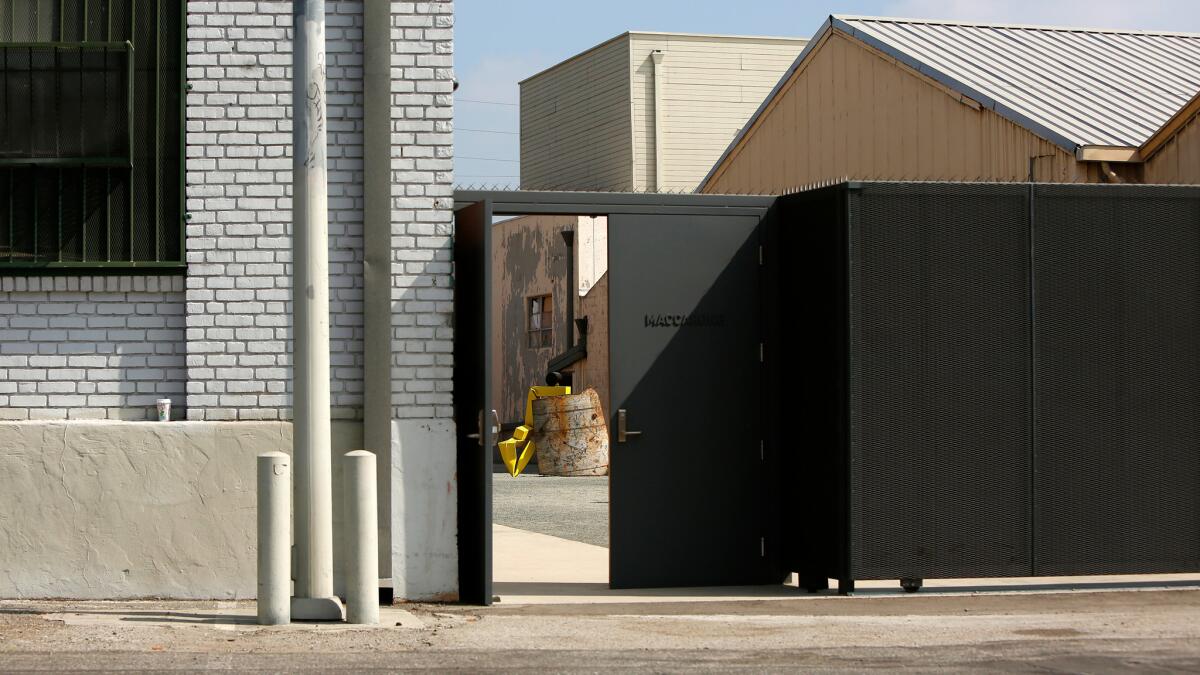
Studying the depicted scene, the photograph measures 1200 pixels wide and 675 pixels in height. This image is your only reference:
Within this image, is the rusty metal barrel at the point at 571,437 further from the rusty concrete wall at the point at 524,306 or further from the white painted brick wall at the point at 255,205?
the white painted brick wall at the point at 255,205

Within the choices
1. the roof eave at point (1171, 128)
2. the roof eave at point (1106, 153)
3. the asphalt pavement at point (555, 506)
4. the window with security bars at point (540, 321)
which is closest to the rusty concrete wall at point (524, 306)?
the window with security bars at point (540, 321)

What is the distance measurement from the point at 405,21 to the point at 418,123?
0.65m

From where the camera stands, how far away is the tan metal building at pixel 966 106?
1734 cm

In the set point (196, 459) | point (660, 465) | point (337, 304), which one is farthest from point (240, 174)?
point (660, 465)

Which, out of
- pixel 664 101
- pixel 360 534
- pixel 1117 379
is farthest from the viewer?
pixel 664 101

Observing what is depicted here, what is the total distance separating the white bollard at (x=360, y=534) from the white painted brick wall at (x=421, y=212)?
1.44 meters

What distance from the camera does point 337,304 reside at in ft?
33.0

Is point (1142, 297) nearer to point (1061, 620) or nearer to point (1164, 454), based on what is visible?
point (1164, 454)

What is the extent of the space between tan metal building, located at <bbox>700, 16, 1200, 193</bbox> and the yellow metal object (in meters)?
5.27

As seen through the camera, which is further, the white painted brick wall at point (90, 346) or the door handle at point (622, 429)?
the door handle at point (622, 429)

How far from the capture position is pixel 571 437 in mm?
27531

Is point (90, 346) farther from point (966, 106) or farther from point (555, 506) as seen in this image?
point (966, 106)

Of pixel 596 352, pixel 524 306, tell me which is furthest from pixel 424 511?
pixel 524 306

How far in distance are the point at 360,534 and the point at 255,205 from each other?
2.50 meters
